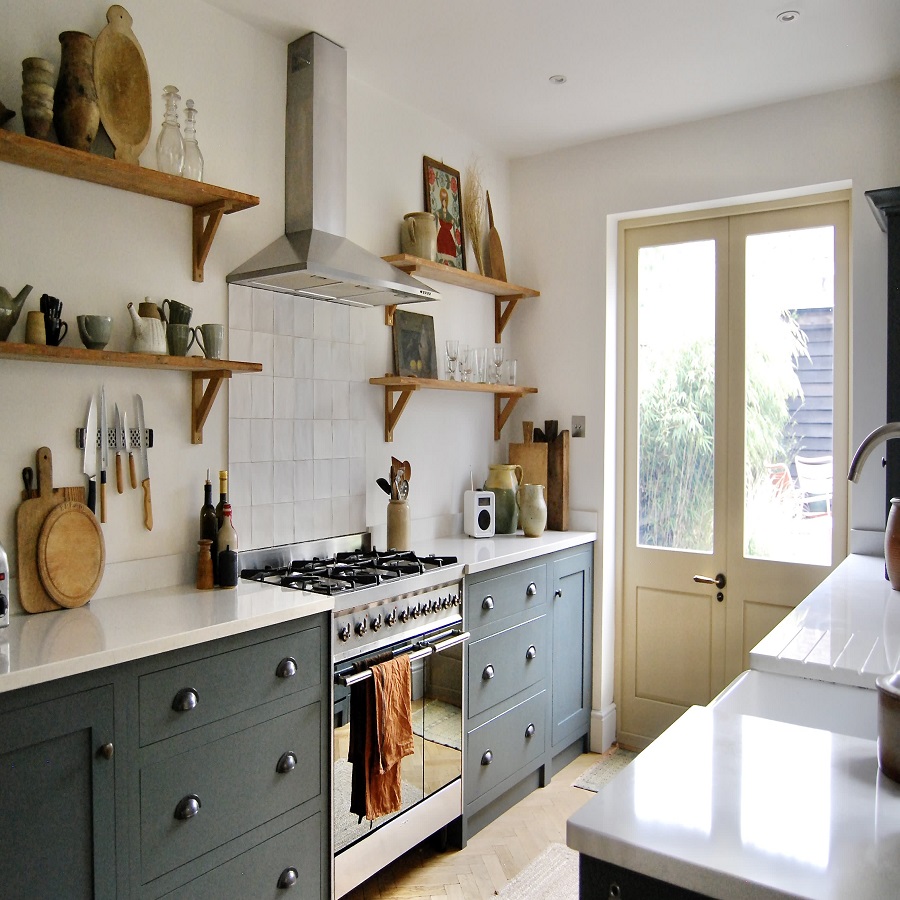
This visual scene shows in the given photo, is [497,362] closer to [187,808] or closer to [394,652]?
[394,652]

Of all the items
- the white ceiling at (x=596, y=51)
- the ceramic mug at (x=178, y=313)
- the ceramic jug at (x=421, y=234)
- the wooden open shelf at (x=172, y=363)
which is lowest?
the wooden open shelf at (x=172, y=363)

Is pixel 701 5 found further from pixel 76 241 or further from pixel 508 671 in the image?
pixel 508 671

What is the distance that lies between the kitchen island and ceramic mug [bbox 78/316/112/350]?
1671mm

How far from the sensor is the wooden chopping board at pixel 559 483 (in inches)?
149

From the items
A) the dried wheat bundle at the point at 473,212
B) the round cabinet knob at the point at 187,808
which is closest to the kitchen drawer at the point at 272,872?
Result: the round cabinet knob at the point at 187,808

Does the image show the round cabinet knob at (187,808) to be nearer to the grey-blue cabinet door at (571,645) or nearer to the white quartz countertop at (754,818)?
the white quartz countertop at (754,818)

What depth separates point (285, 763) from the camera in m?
2.15

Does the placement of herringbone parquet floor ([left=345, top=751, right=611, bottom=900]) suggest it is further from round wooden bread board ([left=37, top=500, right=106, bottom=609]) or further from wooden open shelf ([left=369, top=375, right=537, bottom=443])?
wooden open shelf ([left=369, top=375, right=537, bottom=443])

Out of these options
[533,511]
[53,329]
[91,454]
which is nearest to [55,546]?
[91,454]

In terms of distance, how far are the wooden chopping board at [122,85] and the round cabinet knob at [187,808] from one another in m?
1.67

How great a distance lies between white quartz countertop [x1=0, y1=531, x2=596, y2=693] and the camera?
164 centimetres

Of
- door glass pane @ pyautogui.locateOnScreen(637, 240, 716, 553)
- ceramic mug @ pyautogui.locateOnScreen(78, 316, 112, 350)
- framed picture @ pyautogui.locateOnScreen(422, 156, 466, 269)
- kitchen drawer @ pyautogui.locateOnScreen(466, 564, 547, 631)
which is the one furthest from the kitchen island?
framed picture @ pyautogui.locateOnScreen(422, 156, 466, 269)

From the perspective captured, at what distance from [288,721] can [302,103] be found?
6.61 ft

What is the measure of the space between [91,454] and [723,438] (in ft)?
8.58
